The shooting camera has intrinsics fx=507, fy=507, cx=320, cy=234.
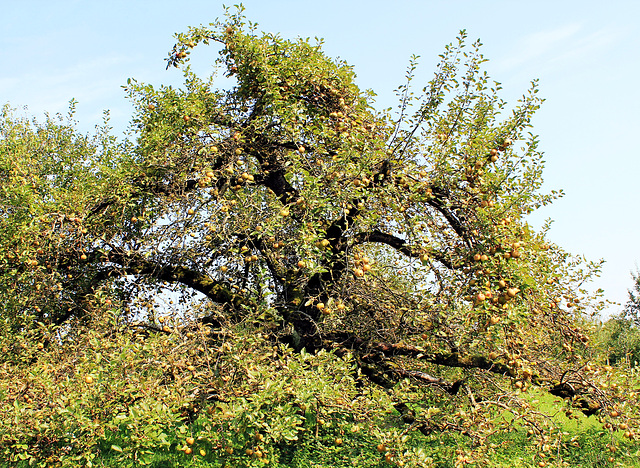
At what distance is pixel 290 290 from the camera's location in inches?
315

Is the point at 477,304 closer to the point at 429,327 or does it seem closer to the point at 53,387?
the point at 429,327

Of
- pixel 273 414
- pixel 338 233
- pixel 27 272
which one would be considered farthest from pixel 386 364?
pixel 27 272

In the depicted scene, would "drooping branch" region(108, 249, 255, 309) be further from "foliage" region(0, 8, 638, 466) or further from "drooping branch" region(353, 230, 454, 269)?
"drooping branch" region(353, 230, 454, 269)

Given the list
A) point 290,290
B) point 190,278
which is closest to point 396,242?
point 290,290

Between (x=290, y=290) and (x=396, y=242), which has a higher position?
(x=396, y=242)

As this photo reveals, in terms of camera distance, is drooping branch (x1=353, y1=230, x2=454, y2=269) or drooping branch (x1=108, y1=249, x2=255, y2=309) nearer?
drooping branch (x1=353, y1=230, x2=454, y2=269)

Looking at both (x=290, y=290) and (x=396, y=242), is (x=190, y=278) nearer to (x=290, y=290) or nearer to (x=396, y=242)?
(x=290, y=290)

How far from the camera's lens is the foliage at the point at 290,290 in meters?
5.77

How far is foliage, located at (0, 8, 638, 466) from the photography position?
577 cm

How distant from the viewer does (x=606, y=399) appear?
21.3ft

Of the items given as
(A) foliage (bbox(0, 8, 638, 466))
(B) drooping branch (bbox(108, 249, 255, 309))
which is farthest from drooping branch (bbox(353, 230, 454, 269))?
(B) drooping branch (bbox(108, 249, 255, 309))

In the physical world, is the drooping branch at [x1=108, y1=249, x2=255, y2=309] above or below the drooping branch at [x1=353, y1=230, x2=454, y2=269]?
below

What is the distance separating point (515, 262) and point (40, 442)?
5.76m

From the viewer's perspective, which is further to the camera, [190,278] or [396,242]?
[190,278]
